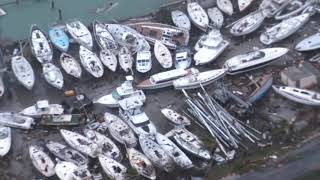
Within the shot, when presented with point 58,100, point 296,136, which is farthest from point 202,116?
point 58,100

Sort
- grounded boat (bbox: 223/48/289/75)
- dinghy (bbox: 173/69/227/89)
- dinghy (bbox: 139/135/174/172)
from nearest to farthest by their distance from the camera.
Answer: dinghy (bbox: 139/135/174/172), dinghy (bbox: 173/69/227/89), grounded boat (bbox: 223/48/289/75)

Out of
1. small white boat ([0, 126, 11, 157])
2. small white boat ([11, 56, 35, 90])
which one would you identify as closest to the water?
small white boat ([11, 56, 35, 90])

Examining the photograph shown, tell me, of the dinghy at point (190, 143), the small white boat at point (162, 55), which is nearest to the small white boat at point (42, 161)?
the dinghy at point (190, 143)

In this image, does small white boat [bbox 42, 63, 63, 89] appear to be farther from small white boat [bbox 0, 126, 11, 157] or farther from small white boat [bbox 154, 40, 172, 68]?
small white boat [bbox 154, 40, 172, 68]

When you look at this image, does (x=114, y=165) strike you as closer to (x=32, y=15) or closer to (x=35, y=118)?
(x=35, y=118)

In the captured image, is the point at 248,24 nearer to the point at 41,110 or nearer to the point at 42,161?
the point at 41,110

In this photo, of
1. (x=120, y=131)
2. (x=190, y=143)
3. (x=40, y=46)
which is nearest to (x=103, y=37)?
(x=40, y=46)
